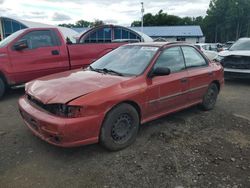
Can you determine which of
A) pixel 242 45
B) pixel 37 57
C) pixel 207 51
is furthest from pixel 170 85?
pixel 207 51

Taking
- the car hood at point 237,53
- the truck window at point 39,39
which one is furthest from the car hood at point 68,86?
the car hood at point 237,53

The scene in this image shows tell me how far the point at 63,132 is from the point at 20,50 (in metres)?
4.03

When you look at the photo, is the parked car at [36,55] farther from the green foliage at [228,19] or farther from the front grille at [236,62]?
the green foliage at [228,19]

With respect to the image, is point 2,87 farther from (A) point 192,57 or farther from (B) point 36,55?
(A) point 192,57

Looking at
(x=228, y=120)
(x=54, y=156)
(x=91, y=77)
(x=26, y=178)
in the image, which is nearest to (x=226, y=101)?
(x=228, y=120)

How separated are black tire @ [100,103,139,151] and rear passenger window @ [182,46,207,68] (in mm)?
1815

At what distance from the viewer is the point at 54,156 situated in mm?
3447

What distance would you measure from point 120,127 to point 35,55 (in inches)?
155

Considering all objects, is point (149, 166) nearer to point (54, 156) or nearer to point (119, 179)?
point (119, 179)

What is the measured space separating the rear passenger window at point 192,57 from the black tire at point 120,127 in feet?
5.96

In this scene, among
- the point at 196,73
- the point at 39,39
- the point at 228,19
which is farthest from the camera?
the point at 228,19

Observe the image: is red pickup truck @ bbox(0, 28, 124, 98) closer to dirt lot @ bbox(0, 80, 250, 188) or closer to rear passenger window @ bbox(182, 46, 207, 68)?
dirt lot @ bbox(0, 80, 250, 188)

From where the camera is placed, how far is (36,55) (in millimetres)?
6402

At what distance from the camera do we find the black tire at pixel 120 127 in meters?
3.36
